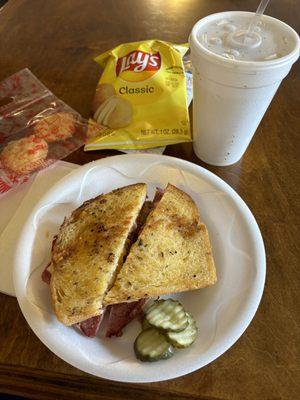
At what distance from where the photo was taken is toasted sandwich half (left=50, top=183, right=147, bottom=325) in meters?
0.71

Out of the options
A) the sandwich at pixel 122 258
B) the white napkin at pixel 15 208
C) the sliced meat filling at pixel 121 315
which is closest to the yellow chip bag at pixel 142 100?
the white napkin at pixel 15 208

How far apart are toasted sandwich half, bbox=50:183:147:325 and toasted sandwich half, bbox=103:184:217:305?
0.03 meters

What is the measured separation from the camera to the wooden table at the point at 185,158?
708 mm

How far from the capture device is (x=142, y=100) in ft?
3.81

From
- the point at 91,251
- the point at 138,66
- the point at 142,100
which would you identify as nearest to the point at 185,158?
the point at 142,100

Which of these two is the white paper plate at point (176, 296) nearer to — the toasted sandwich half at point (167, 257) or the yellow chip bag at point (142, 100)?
the toasted sandwich half at point (167, 257)

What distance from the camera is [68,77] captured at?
1.35 m

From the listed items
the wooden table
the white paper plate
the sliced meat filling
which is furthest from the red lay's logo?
the sliced meat filling

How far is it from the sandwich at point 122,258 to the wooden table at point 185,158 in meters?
0.12

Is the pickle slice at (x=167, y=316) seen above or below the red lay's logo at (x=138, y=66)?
below

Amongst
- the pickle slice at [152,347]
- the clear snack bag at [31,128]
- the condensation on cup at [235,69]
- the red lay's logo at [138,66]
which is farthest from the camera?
the red lay's logo at [138,66]

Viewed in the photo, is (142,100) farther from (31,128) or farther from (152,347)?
(152,347)

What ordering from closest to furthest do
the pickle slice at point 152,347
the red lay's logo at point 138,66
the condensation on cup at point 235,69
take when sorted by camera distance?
1. the pickle slice at point 152,347
2. the condensation on cup at point 235,69
3. the red lay's logo at point 138,66

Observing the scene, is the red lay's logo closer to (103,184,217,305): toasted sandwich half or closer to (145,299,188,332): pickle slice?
(103,184,217,305): toasted sandwich half
